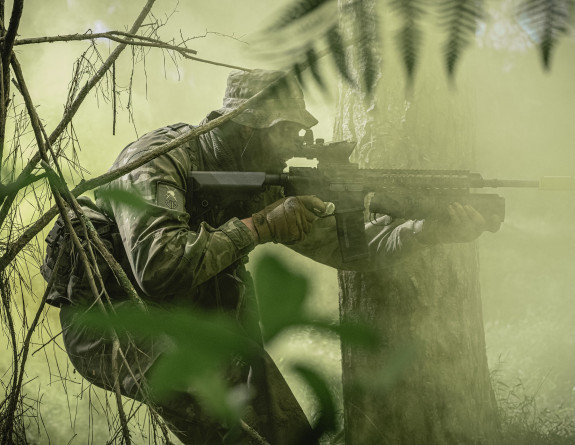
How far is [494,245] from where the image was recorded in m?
5.41

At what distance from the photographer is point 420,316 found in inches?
80.4

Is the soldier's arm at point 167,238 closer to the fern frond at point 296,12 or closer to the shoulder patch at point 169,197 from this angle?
the shoulder patch at point 169,197

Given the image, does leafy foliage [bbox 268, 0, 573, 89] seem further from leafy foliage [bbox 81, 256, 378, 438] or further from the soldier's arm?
the soldier's arm

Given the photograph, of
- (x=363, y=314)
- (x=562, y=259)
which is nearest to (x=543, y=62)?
(x=363, y=314)

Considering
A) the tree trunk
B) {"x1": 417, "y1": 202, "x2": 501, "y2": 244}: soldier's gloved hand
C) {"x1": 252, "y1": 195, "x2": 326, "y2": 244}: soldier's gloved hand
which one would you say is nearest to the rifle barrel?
{"x1": 417, "y1": 202, "x2": 501, "y2": 244}: soldier's gloved hand

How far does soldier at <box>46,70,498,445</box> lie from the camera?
1.68 metres

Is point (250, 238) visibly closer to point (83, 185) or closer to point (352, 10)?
point (83, 185)

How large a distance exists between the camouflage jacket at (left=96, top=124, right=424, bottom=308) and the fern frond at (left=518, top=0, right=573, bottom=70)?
50.3 inches

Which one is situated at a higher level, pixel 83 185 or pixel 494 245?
pixel 83 185

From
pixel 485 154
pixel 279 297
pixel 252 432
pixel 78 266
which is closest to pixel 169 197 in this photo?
pixel 78 266

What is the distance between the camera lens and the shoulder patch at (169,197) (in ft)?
5.92

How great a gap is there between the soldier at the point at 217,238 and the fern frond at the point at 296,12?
1.13m

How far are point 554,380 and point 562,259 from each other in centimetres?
137

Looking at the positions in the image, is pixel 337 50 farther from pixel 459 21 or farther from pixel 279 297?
pixel 279 297
